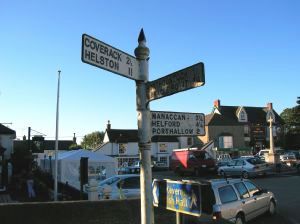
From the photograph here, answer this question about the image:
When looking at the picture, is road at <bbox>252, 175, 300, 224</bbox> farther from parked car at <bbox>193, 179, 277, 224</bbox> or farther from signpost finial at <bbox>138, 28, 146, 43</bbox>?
signpost finial at <bbox>138, 28, 146, 43</bbox>

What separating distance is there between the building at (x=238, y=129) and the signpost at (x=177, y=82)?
57664mm

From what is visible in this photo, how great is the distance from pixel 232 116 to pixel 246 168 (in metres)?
36.1

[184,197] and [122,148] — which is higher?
[122,148]

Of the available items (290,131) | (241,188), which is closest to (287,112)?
(290,131)

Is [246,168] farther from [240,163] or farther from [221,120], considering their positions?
[221,120]

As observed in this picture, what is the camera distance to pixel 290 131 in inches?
2913

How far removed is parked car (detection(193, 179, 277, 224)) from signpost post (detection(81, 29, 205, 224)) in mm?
4514

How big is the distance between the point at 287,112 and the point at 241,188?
80.9 metres

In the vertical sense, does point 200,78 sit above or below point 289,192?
above

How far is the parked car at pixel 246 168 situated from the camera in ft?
103

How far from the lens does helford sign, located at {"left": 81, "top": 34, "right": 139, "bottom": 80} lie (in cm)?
438

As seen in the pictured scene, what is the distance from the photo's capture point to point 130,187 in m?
15.8

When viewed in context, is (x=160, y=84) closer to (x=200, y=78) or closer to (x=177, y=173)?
(x=200, y=78)

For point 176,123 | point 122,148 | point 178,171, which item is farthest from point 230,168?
point 122,148
